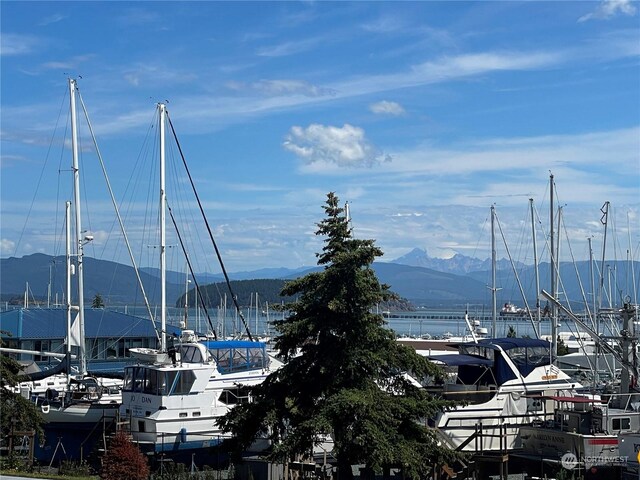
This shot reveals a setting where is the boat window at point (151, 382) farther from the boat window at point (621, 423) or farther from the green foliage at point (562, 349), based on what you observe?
the green foliage at point (562, 349)

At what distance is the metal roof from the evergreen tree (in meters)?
36.4

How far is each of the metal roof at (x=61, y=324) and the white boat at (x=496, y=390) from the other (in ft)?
96.7

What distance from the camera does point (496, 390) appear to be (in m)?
34.6

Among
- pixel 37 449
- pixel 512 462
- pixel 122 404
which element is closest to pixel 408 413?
pixel 512 462

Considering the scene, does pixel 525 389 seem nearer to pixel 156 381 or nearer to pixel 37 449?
pixel 156 381

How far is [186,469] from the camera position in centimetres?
3209

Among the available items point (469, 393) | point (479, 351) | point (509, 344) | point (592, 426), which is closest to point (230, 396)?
point (469, 393)

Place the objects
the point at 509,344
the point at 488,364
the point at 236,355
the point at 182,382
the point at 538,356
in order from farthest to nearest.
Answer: the point at 236,355 → the point at 538,356 → the point at 509,344 → the point at 488,364 → the point at 182,382

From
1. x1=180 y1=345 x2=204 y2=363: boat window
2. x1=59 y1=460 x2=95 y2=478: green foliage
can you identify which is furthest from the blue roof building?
x1=59 y1=460 x2=95 y2=478: green foliage

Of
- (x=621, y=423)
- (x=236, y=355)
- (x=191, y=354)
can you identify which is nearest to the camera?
(x=621, y=423)

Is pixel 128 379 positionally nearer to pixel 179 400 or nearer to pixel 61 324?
pixel 179 400

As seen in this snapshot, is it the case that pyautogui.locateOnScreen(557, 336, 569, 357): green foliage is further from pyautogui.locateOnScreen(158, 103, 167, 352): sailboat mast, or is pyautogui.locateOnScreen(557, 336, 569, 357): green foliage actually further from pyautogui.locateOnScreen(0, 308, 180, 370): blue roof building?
pyautogui.locateOnScreen(158, 103, 167, 352): sailboat mast

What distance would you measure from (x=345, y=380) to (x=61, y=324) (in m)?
44.1

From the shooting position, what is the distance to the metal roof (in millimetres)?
62656
